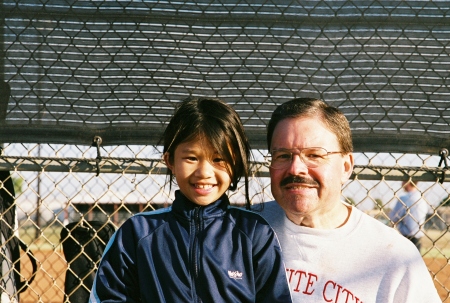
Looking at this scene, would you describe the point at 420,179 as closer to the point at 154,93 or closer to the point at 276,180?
the point at 276,180

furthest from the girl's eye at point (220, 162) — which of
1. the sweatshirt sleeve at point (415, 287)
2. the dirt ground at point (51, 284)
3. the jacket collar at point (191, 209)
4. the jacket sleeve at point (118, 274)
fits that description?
the dirt ground at point (51, 284)

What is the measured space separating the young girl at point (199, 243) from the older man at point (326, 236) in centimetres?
13

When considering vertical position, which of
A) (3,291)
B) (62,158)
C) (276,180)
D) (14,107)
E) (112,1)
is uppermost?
(112,1)

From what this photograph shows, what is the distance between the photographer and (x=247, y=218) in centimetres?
200

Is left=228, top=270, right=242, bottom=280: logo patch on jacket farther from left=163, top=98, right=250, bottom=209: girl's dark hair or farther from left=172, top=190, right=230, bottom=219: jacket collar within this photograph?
left=163, top=98, right=250, bottom=209: girl's dark hair

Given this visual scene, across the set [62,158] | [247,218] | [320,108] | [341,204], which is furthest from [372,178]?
[62,158]

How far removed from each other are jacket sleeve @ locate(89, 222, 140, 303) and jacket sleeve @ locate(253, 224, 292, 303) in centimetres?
40

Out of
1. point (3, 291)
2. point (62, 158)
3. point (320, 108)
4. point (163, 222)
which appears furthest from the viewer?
point (3, 291)

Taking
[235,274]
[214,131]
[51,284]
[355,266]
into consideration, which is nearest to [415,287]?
[355,266]

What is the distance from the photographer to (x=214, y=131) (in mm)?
1979

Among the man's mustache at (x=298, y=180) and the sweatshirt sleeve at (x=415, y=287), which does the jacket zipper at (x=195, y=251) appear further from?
the sweatshirt sleeve at (x=415, y=287)

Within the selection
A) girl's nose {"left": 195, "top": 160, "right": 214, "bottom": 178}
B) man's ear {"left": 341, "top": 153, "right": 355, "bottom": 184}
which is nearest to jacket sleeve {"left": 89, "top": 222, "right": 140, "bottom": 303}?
girl's nose {"left": 195, "top": 160, "right": 214, "bottom": 178}

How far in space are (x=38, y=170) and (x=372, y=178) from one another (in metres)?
1.49

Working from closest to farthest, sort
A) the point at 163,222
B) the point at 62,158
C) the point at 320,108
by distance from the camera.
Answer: the point at 163,222, the point at 320,108, the point at 62,158
